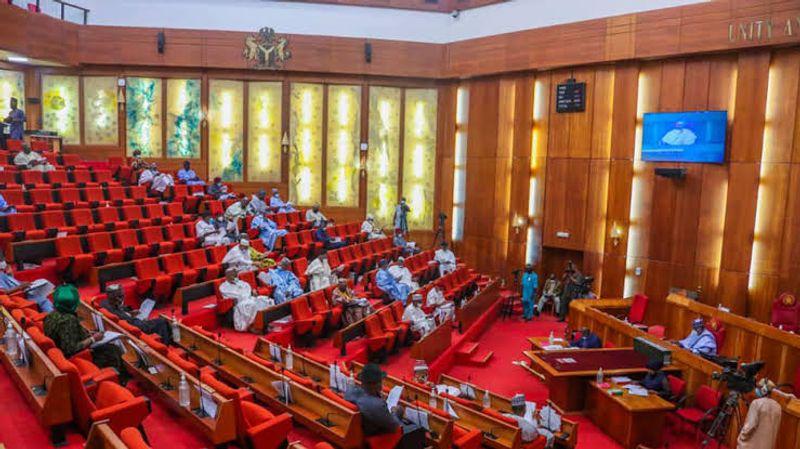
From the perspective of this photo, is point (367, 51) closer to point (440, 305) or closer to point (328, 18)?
point (328, 18)

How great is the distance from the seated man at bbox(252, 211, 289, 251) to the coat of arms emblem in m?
4.59

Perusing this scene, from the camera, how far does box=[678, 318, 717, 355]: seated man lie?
7.61m

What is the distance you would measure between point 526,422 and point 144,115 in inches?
445

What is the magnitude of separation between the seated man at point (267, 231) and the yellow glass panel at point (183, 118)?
4390 mm

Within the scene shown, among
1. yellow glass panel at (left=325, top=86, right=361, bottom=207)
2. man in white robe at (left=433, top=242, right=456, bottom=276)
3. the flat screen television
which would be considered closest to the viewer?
the flat screen television

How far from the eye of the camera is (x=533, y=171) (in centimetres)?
1249

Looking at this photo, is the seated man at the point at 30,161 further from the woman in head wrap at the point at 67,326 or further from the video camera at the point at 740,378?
the video camera at the point at 740,378

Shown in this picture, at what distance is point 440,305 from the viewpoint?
341 inches

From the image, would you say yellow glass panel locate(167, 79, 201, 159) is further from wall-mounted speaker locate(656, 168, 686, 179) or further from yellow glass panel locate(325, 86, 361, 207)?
wall-mounted speaker locate(656, 168, 686, 179)

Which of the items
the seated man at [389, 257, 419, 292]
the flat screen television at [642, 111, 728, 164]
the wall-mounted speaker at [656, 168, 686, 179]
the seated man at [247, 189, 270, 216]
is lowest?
the seated man at [389, 257, 419, 292]

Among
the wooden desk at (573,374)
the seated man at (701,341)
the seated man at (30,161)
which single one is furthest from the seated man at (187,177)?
the seated man at (701,341)

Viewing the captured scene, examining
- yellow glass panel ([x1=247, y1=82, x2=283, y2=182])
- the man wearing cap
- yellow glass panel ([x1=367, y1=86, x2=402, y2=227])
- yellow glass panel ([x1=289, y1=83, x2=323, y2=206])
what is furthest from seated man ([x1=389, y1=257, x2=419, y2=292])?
yellow glass panel ([x1=247, y1=82, x2=283, y2=182])

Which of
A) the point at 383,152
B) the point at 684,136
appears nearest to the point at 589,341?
the point at 684,136

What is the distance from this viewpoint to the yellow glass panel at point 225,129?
13448 mm
